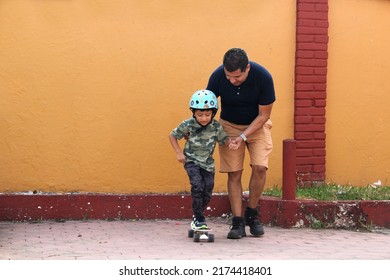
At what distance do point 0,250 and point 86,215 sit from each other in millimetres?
1896

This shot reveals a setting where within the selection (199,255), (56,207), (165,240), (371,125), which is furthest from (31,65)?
(371,125)

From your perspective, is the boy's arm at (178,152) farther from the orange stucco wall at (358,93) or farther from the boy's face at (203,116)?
the orange stucco wall at (358,93)

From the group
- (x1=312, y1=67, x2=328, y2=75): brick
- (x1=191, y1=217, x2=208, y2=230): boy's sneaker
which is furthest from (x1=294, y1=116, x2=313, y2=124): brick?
(x1=191, y1=217, x2=208, y2=230): boy's sneaker

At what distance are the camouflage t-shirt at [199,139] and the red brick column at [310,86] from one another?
6.18 ft

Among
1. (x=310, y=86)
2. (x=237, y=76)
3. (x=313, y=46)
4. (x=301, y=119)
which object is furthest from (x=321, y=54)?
(x=237, y=76)

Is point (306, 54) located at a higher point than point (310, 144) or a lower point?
higher

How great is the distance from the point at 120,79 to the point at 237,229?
222 cm

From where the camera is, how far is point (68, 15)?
927 centimetres

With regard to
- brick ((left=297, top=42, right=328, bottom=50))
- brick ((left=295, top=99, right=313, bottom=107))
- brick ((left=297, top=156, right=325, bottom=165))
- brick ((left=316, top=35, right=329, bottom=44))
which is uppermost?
brick ((left=316, top=35, right=329, bottom=44))

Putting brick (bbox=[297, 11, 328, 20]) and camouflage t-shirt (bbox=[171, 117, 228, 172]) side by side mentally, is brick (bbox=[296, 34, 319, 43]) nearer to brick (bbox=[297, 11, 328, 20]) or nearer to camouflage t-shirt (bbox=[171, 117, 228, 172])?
brick (bbox=[297, 11, 328, 20])

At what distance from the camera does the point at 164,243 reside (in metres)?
7.88

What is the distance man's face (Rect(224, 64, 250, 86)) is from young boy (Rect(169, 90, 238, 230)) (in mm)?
220

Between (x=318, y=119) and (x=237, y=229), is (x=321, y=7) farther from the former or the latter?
(x=237, y=229)

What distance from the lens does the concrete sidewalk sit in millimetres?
7215
